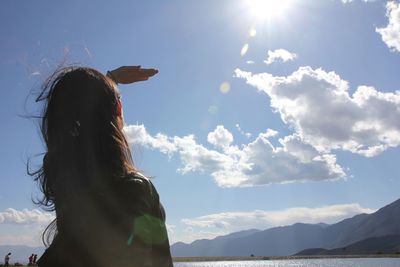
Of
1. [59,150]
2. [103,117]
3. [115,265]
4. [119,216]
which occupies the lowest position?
[115,265]

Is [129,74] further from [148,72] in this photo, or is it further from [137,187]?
[137,187]

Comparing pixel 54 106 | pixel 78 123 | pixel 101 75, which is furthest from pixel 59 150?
pixel 101 75

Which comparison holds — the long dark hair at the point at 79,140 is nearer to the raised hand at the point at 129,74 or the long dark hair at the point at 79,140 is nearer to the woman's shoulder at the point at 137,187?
the woman's shoulder at the point at 137,187

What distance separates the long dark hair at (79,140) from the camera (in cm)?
278

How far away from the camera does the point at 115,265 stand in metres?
2.53

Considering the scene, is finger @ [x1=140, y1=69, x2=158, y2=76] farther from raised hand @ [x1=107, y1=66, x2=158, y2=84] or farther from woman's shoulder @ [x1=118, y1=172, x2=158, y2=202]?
woman's shoulder @ [x1=118, y1=172, x2=158, y2=202]

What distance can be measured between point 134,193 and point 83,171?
0.46 meters

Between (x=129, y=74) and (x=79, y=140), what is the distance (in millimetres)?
1219

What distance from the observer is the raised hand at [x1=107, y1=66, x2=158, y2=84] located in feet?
13.1

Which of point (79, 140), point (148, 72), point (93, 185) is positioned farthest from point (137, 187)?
point (148, 72)

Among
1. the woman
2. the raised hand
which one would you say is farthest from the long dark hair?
the raised hand

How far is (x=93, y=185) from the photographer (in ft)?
8.97

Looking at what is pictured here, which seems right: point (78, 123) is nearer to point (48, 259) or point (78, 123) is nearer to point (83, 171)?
point (83, 171)

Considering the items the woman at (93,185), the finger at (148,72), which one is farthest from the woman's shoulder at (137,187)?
the finger at (148,72)
